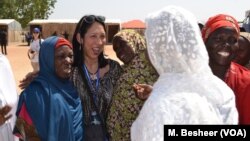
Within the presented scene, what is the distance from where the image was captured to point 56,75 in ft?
9.34

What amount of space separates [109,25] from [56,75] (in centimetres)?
3178

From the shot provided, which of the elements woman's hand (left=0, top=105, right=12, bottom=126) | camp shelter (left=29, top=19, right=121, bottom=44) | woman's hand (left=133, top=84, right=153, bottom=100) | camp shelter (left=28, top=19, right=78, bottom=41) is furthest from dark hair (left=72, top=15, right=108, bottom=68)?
camp shelter (left=29, top=19, right=121, bottom=44)

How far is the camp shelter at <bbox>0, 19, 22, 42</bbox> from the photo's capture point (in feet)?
129

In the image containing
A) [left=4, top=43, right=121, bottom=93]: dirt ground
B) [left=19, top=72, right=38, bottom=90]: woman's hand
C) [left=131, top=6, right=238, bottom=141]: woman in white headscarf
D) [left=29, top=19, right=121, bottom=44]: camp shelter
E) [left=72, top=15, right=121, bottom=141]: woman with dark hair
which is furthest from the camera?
[left=29, top=19, right=121, bottom=44]: camp shelter

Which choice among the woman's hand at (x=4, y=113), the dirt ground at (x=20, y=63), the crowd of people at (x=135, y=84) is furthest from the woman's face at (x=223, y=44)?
the dirt ground at (x=20, y=63)

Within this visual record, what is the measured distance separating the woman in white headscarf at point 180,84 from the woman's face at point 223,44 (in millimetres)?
635

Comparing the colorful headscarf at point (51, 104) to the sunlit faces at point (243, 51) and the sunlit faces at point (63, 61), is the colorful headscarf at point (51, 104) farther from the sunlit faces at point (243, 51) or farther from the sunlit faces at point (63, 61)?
the sunlit faces at point (243, 51)

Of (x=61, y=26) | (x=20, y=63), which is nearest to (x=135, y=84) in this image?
(x=20, y=63)

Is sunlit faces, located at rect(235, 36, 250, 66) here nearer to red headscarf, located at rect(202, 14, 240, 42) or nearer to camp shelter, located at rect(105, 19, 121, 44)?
red headscarf, located at rect(202, 14, 240, 42)

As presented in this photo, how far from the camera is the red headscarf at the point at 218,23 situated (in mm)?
2611

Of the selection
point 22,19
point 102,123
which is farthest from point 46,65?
point 22,19

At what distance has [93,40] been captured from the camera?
10.1 feet

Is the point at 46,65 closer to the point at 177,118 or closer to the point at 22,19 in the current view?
the point at 177,118

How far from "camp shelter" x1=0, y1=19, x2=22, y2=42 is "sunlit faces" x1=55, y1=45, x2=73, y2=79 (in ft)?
124
